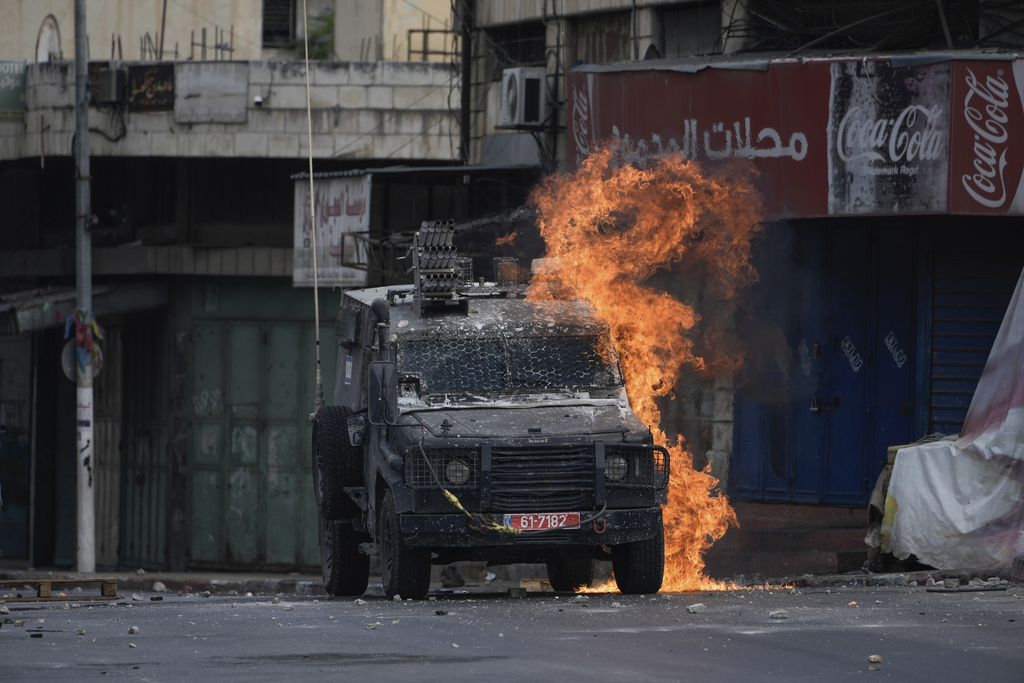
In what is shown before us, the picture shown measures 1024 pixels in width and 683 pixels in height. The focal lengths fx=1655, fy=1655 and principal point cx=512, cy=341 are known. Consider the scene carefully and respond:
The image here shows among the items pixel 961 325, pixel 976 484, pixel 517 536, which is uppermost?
pixel 961 325

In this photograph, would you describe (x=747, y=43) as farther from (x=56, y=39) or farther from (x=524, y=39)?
(x=56, y=39)

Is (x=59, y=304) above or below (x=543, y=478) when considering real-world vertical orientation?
above

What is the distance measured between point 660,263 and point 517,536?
4054 millimetres

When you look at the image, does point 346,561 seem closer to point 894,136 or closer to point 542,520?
point 542,520

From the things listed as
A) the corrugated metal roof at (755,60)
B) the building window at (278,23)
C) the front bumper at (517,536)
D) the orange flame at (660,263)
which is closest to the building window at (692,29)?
the corrugated metal roof at (755,60)

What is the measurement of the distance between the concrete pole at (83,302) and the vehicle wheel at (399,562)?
1076 centimetres

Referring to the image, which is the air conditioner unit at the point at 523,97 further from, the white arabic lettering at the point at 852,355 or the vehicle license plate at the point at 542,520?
the vehicle license plate at the point at 542,520

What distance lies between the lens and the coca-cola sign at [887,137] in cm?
1692

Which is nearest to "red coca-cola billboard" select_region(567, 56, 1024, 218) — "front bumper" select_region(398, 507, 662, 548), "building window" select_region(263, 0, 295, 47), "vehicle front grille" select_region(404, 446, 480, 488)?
"front bumper" select_region(398, 507, 662, 548)

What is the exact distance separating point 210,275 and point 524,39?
19.4 ft

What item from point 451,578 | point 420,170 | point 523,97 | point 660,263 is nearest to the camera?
point 660,263

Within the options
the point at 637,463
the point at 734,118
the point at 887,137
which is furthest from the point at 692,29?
the point at 637,463

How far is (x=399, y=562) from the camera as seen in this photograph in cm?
1236

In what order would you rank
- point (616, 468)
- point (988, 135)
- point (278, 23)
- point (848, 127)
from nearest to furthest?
point (616, 468), point (988, 135), point (848, 127), point (278, 23)
